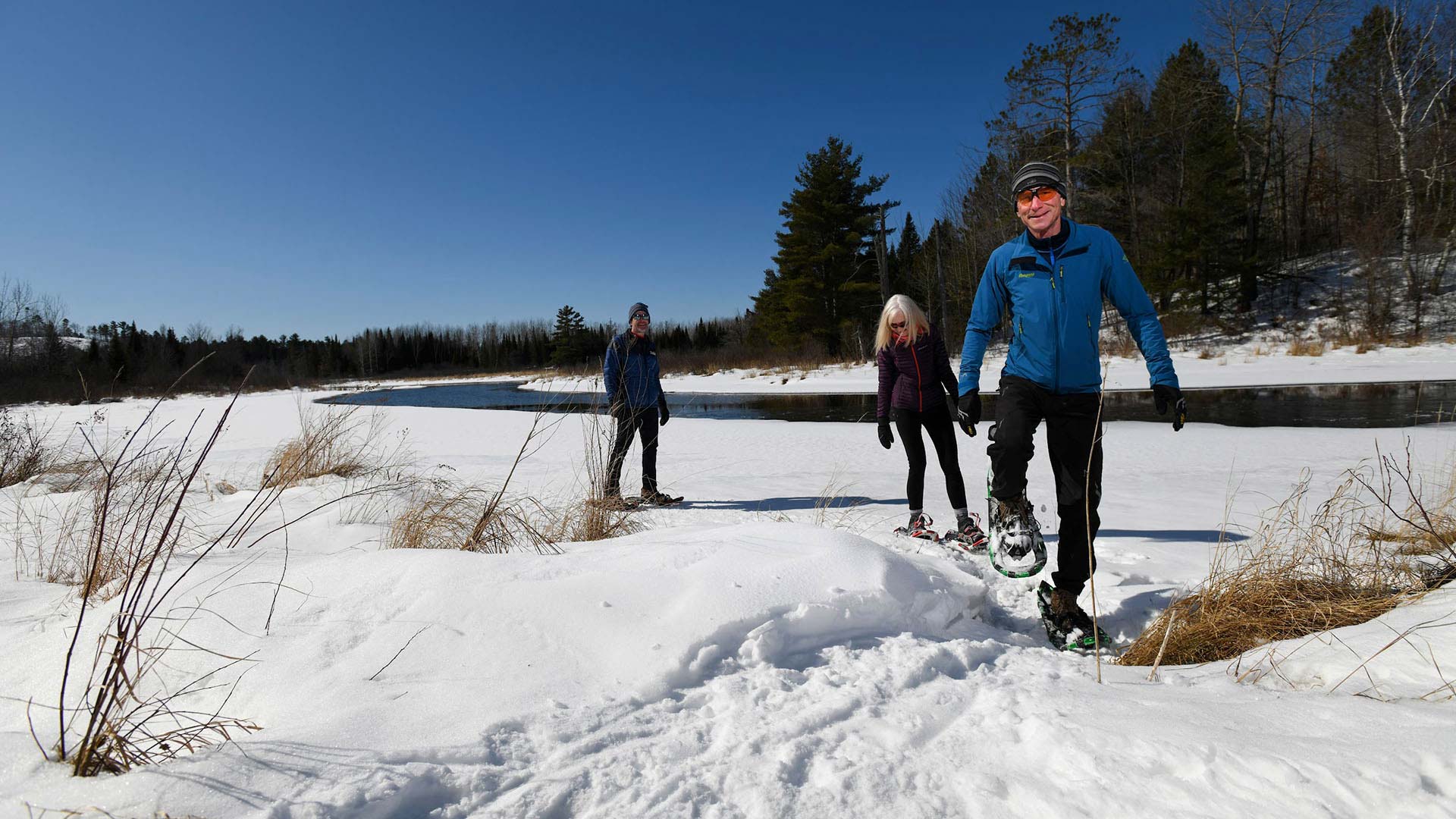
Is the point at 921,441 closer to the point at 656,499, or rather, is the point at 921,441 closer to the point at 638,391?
the point at 656,499

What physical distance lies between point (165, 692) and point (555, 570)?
99 centimetres

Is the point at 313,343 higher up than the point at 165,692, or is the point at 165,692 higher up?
the point at 313,343

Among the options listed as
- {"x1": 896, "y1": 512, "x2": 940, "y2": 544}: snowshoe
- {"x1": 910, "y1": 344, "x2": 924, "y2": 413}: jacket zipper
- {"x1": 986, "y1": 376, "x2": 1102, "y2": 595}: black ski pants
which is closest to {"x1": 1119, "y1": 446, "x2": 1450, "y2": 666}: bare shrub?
{"x1": 986, "y1": 376, "x2": 1102, "y2": 595}: black ski pants

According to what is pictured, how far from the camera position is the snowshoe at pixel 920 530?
3.52 m

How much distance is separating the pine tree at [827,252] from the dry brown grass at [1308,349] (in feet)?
48.2

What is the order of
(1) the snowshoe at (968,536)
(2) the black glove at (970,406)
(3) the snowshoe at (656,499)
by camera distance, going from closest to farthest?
(2) the black glove at (970,406)
(1) the snowshoe at (968,536)
(3) the snowshoe at (656,499)

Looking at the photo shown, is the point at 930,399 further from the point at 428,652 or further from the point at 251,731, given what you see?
the point at 251,731

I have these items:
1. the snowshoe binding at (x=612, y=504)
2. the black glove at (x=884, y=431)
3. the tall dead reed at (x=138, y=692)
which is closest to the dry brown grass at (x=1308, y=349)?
the black glove at (x=884, y=431)

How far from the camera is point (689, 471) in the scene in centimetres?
680

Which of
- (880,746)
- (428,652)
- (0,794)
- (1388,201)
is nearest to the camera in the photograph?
(0,794)

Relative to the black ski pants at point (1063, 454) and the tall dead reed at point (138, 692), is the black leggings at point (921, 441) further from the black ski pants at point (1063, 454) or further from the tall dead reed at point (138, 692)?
the tall dead reed at point (138, 692)

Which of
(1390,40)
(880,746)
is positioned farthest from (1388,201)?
(880,746)

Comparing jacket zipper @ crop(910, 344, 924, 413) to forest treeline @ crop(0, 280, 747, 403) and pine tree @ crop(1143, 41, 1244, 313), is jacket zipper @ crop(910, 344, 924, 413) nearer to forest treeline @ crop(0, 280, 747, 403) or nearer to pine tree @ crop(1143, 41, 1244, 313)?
forest treeline @ crop(0, 280, 747, 403)

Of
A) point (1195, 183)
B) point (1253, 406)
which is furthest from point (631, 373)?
point (1195, 183)
